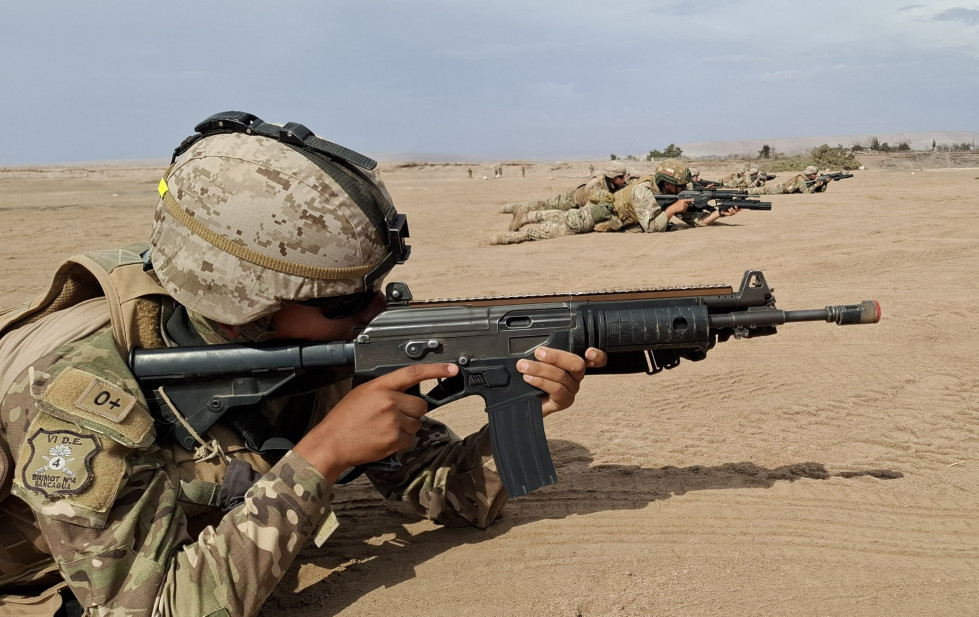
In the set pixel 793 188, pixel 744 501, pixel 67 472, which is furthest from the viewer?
pixel 793 188

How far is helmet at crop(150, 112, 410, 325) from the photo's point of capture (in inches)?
95.1

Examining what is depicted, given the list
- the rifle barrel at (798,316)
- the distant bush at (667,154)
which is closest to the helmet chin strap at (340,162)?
the rifle barrel at (798,316)

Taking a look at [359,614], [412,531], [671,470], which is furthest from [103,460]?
[671,470]

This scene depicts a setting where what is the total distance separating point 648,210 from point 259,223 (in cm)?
1122

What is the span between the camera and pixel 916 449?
386 centimetres

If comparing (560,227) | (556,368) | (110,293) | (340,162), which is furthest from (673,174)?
(110,293)

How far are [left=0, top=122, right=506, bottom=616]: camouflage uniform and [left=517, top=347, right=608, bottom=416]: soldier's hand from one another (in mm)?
654

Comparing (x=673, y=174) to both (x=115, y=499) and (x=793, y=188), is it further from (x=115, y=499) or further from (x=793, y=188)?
(x=115, y=499)

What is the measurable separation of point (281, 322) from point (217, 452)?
50cm

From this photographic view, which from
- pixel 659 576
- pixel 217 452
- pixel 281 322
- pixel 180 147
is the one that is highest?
pixel 180 147

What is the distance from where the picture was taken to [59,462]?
2170 mm

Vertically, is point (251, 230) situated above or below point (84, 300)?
above

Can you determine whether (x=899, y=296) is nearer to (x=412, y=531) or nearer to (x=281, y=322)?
(x=412, y=531)

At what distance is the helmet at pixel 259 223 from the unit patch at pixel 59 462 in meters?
0.53
